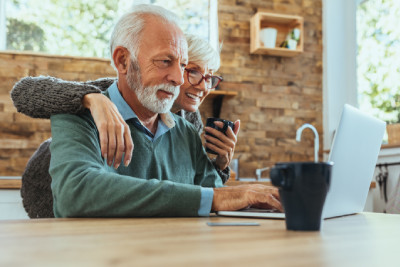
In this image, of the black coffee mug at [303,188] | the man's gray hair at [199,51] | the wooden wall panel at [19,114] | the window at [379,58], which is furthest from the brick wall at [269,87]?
the black coffee mug at [303,188]

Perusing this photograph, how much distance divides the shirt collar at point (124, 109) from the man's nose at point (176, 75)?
0.45ft

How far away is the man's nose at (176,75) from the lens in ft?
4.60

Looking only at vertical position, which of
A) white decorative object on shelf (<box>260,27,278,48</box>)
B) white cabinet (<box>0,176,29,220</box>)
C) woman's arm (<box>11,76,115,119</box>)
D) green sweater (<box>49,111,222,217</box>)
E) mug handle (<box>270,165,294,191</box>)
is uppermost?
white decorative object on shelf (<box>260,27,278,48</box>)

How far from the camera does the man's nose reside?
1402 millimetres

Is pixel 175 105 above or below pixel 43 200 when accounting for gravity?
above

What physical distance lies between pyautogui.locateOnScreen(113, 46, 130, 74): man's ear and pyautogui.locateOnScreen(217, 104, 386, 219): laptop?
701 millimetres

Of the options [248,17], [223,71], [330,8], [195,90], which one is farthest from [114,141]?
[330,8]

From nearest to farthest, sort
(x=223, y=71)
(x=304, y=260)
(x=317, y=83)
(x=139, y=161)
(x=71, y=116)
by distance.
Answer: (x=304, y=260)
(x=71, y=116)
(x=139, y=161)
(x=223, y=71)
(x=317, y=83)

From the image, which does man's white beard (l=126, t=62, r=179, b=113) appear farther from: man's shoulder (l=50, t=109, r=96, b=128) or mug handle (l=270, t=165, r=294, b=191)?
mug handle (l=270, t=165, r=294, b=191)

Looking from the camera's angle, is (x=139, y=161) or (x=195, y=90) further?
(x=195, y=90)

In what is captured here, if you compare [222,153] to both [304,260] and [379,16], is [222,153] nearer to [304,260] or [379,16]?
[304,260]

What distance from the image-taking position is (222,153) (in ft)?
5.03

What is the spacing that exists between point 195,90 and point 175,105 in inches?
4.8

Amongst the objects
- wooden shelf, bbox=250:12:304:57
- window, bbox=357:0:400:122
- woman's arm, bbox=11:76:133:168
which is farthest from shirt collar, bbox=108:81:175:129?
window, bbox=357:0:400:122
